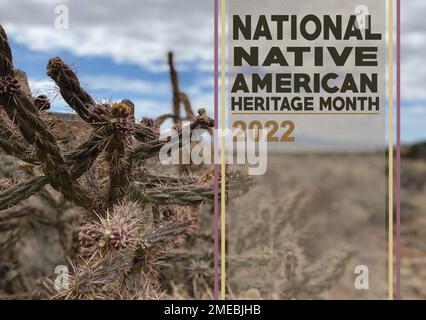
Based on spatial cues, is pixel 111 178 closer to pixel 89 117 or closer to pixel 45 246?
pixel 89 117

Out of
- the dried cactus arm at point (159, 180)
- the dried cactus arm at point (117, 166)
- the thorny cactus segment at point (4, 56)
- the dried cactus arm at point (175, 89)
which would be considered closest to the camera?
the thorny cactus segment at point (4, 56)

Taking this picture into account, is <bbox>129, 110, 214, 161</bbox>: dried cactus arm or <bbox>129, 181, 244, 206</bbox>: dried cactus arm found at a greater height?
<bbox>129, 110, 214, 161</bbox>: dried cactus arm

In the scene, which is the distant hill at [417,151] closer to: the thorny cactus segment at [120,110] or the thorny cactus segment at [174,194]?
the thorny cactus segment at [174,194]

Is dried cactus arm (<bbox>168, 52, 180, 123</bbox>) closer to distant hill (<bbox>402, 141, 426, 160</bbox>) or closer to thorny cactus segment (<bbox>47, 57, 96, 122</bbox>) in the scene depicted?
thorny cactus segment (<bbox>47, 57, 96, 122</bbox>)

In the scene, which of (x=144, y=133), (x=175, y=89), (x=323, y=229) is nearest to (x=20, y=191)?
(x=144, y=133)

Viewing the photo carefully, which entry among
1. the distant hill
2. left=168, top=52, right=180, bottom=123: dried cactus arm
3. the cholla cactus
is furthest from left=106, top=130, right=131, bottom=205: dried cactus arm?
the distant hill

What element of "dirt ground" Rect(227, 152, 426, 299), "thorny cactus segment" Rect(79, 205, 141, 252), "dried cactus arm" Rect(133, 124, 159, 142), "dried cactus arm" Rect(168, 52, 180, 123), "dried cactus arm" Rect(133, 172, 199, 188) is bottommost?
"dirt ground" Rect(227, 152, 426, 299)

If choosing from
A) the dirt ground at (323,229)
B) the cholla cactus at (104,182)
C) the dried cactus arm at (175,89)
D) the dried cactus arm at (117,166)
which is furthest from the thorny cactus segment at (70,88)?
the dirt ground at (323,229)
